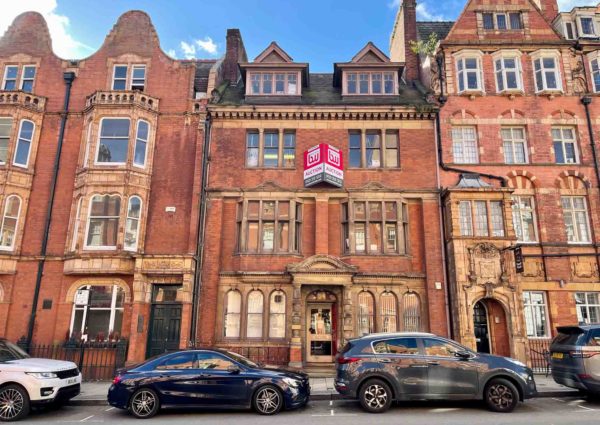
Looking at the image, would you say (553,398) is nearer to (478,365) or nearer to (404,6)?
(478,365)

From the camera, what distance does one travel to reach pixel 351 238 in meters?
17.1

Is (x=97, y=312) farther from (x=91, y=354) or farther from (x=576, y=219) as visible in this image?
(x=576, y=219)

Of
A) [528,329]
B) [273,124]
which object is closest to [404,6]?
[273,124]

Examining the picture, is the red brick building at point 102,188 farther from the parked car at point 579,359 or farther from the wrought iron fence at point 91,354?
the parked car at point 579,359

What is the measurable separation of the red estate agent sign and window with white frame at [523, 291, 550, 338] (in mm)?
9473

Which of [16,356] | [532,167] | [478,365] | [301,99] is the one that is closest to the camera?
[478,365]

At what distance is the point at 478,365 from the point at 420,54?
58.5 feet

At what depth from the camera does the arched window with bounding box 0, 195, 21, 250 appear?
1705 centimetres

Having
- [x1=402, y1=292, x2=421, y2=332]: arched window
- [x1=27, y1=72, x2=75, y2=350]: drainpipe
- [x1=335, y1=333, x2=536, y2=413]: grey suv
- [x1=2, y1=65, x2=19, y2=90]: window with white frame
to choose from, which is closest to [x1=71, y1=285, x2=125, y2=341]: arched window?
[x1=27, y1=72, x2=75, y2=350]: drainpipe

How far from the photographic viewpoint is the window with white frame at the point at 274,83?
65.5ft

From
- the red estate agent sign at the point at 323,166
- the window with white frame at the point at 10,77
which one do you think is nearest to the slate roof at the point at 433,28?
the red estate agent sign at the point at 323,166

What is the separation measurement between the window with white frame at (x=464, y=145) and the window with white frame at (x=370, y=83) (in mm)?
3837

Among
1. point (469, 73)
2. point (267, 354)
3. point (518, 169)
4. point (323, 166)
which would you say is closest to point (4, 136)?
point (323, 166)

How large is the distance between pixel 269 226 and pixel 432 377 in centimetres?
984
